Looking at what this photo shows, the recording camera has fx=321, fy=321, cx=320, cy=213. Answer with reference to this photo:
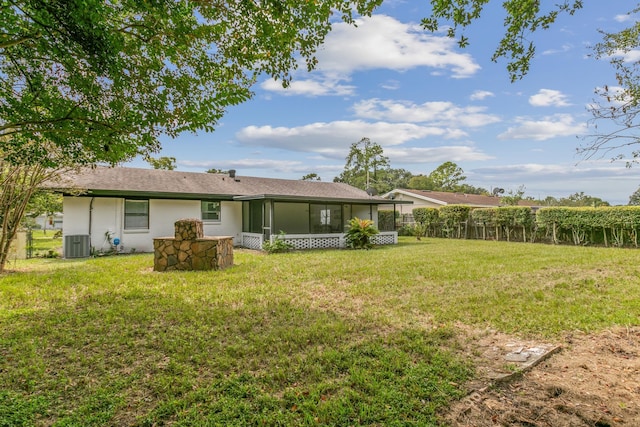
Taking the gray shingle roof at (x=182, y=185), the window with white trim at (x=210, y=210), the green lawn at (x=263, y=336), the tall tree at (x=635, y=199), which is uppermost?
the gray shingle roof at (x=182, y=185)

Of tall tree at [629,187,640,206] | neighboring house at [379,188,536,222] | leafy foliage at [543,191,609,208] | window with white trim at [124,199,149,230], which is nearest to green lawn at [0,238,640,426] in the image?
window with white trim at [124,199,149,230]

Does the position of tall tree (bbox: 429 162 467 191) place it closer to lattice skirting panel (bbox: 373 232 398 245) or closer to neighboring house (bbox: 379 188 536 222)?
neighboring house (bbox: 379 188 536 222)

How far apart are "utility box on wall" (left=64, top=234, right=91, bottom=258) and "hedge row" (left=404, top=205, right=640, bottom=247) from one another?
18368 millimetres

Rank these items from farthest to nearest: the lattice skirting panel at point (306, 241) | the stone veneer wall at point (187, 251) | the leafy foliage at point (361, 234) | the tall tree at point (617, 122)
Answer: the leafy foliage at point (361, 234)
the lattice skirting panel at point (306, 241)
the stone veneer wall at point (187, 251)
the tall tree at point (617, 122)

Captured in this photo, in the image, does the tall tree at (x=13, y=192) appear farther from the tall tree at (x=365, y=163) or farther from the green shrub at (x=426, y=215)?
the tall tree at (x=365, y=163)

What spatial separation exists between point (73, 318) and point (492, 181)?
128ft

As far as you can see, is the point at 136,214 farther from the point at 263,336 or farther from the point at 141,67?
the point at 263,336

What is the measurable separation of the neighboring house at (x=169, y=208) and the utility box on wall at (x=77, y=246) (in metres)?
0.03

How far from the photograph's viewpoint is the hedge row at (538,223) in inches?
542

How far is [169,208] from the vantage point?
14227 millimetres

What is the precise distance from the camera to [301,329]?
430cm

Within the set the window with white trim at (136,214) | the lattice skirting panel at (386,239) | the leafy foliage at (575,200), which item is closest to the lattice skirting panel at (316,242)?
the lattice skirting panel at (386,239)

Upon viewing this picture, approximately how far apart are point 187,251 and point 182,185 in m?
7.29

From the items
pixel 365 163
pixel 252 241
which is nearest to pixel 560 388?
pixel 252 241
